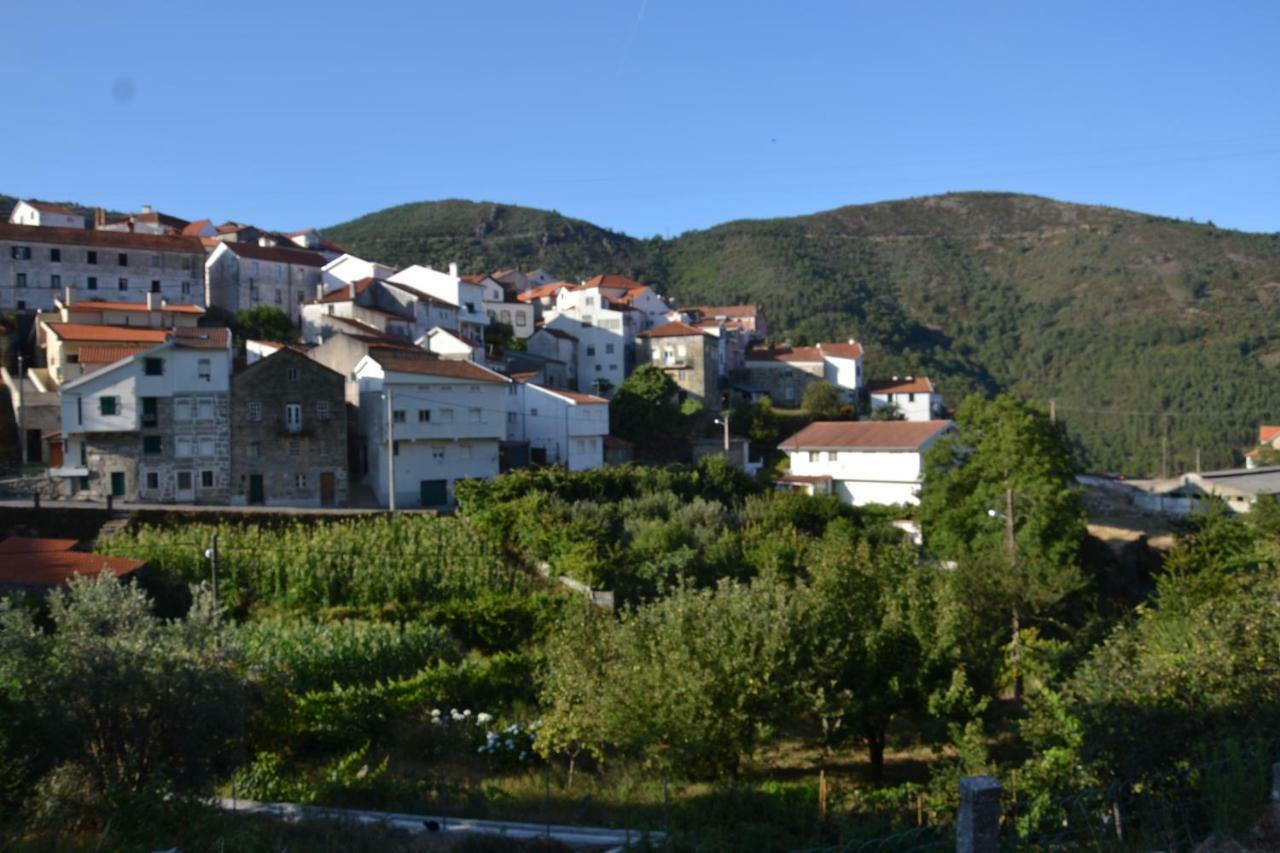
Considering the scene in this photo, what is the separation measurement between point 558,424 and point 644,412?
7.65 metres

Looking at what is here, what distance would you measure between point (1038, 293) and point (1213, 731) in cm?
14570

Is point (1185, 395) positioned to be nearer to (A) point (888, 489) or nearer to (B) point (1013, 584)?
(A) point (888, 489)

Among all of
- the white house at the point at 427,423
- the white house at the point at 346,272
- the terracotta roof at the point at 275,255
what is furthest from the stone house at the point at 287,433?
the white house at the point at 346,272

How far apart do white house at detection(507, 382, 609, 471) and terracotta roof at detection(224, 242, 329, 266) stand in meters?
21.5

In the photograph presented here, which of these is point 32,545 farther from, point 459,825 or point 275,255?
point 275,255

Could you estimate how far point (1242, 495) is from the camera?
4509 cm

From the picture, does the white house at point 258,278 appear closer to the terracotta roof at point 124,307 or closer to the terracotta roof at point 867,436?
the terracotta roof at point 124,307

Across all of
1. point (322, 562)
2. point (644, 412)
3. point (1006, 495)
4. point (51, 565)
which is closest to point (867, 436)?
point (644, 412)

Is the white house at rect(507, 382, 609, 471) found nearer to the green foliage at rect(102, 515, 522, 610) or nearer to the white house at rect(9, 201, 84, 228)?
the green foliage at rect(102, 515, 522, 610)

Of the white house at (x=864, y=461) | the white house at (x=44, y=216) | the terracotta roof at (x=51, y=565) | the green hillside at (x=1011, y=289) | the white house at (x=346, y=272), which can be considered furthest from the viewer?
the green hillside at (x=1011, y=289)

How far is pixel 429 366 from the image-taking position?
41469 mm

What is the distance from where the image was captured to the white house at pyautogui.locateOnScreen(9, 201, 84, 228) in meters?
71.2

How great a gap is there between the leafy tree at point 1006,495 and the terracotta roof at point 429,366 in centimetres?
1883

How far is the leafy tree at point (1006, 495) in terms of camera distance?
35.6 meters
